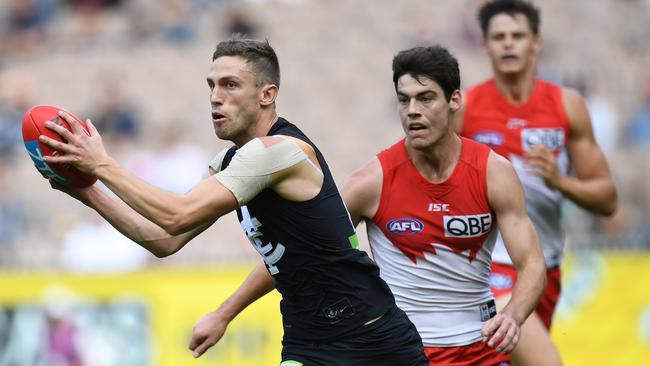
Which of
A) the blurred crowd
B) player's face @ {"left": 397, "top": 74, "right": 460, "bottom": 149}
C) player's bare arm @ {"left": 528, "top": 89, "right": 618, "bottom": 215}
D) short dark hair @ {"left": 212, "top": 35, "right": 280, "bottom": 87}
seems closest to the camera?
short dark hair @ {"left": 212, "top": 35, "right": 280, "bottom": 87}

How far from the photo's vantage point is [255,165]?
5.46 meters

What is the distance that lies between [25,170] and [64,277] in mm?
5389

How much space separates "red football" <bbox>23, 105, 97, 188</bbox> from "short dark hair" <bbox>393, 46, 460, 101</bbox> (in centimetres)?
192

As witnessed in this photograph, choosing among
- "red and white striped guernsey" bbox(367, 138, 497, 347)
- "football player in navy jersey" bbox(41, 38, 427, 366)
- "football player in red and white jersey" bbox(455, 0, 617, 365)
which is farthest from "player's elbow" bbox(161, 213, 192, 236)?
"football player in red and white jersey" bbox(455, 0, 617, 365)

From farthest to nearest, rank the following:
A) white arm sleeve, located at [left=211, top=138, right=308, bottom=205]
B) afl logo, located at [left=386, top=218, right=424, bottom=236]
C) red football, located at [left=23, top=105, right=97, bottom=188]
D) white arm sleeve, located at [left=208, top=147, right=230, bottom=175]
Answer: afl logo, located at [left=386, top=218, right=424, bottom=236] < white arm sleeve, located at [left=208, top=147, right=230, bottom=175] < white arm sleeve, located at [left=211, top=138, right=308, bottom=205] < red football, located at [left=23, top=105, right=97, bottom=188]

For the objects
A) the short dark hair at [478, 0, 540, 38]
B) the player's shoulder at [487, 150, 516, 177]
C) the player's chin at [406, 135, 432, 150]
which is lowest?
the player's shoulder at [487, 150, 516, 177]

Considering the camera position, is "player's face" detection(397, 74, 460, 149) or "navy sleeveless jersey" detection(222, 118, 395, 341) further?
"player's face" detection(397, 74, 460, 149)

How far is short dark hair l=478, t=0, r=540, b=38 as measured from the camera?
8.31 m

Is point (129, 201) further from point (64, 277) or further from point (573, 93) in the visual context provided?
point (64, 277)

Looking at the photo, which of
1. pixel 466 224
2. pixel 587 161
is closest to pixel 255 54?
pixel 466 224

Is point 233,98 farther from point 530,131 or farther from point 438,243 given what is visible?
point 530,131

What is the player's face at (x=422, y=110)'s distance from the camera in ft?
21.1

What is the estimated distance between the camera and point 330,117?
16.9 metres

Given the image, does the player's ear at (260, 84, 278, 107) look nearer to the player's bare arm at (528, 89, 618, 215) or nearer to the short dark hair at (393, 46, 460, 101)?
the short dark hair at (393, 46, 460, 101)
